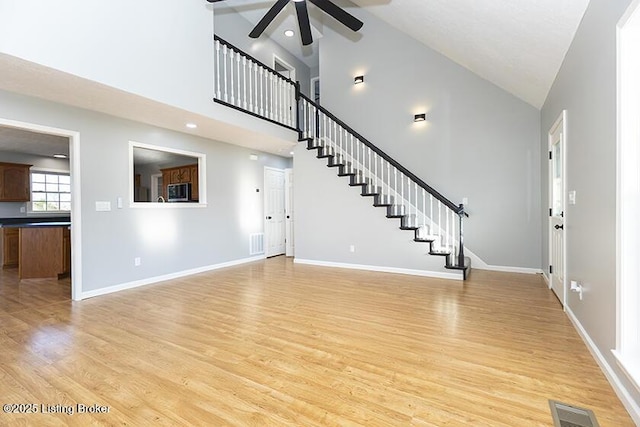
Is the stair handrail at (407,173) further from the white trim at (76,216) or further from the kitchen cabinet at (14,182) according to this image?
the kitchen cabinet at (14,182)

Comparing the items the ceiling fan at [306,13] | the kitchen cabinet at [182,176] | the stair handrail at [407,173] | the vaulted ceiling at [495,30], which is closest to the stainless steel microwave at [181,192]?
the kitchen cabinet at [182,176]

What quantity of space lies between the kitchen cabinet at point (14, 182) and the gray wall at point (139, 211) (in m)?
4.22

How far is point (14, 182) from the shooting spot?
663 centimetres

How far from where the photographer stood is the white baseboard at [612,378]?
166 centimetres

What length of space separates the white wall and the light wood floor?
8.15 feet

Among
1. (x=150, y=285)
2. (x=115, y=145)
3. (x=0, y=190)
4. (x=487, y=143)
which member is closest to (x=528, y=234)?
(x=487, y=143)

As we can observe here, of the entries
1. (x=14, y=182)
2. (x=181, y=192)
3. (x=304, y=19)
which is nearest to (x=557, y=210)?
(x=304, y=19)

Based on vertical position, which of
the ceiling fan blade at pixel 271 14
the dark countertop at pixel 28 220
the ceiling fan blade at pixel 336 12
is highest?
the ceiling fan blade at pixel 271 14

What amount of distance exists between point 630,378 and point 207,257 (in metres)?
5.55

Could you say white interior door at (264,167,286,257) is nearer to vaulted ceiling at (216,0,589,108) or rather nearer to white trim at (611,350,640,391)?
vaulted ceiling at (216,0,589,108)

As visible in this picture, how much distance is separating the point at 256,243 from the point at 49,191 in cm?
517

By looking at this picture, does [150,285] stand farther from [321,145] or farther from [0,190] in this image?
[0,190]

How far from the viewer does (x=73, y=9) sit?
288 cm

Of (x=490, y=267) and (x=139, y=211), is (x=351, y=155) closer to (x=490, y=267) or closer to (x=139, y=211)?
(x=490, y=267)
